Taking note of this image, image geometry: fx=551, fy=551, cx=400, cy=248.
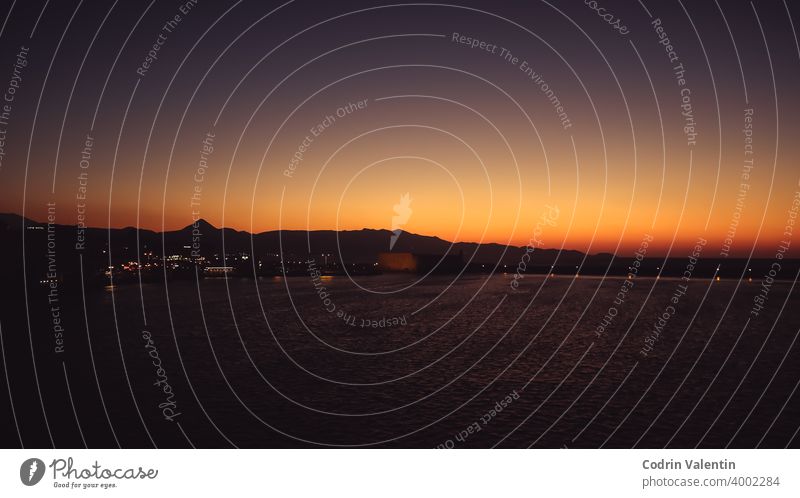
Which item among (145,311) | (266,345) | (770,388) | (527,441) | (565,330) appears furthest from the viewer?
(145,311)

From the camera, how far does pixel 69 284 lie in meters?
120

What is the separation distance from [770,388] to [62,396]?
3154 centimetres

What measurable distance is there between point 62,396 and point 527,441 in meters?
18.6

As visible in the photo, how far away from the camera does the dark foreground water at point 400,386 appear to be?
59.5ft

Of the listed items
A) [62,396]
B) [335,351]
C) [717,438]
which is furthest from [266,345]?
[717,438]

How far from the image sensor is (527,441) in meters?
17.6

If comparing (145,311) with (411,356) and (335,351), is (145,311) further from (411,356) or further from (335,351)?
(411,356)

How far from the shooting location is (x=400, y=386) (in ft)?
84.8

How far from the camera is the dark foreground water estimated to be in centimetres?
1814
